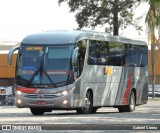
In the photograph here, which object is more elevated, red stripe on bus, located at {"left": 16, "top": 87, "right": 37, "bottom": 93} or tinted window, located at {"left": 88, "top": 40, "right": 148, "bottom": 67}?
tinted window, located at {"left": 88, "top": 40, "right": 148, "bottom": 67}

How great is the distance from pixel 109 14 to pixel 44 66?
3660cm

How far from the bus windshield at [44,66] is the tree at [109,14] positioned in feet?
114

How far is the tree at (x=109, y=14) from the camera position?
60.8 metres

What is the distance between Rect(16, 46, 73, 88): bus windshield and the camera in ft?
82.9

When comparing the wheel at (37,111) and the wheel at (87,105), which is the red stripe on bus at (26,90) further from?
the wheel at (87,105)

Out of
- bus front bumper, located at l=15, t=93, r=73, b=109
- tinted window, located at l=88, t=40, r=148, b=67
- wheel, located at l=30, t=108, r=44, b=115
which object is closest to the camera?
bus front bumper, located at l=15, t=93, r=73, b=109

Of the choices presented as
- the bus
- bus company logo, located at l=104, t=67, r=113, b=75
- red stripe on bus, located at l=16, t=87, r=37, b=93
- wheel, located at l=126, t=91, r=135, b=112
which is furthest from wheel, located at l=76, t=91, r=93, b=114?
wheel, located at l=126, t=91, r=135, b=112

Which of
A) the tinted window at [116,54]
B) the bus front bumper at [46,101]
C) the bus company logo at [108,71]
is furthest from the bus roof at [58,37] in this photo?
the bus front bumper at [46,101]

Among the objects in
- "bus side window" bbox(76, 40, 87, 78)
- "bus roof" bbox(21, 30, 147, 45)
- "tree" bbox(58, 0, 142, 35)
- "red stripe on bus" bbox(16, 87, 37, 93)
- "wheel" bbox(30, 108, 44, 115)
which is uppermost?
"tree" bbox(58, 0, 142, 35)

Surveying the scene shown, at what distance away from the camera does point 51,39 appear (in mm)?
25828

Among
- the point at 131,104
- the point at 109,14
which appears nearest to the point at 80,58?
the point at 131,104

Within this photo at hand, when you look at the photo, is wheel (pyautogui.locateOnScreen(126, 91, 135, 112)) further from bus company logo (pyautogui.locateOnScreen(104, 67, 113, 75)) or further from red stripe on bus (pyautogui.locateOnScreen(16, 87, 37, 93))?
red stripe on bus (pyautogui.locateOnScreen(16, 87, 37, 93))

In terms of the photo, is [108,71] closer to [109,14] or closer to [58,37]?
[58,37]

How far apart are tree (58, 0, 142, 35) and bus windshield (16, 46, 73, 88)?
1368 inches
